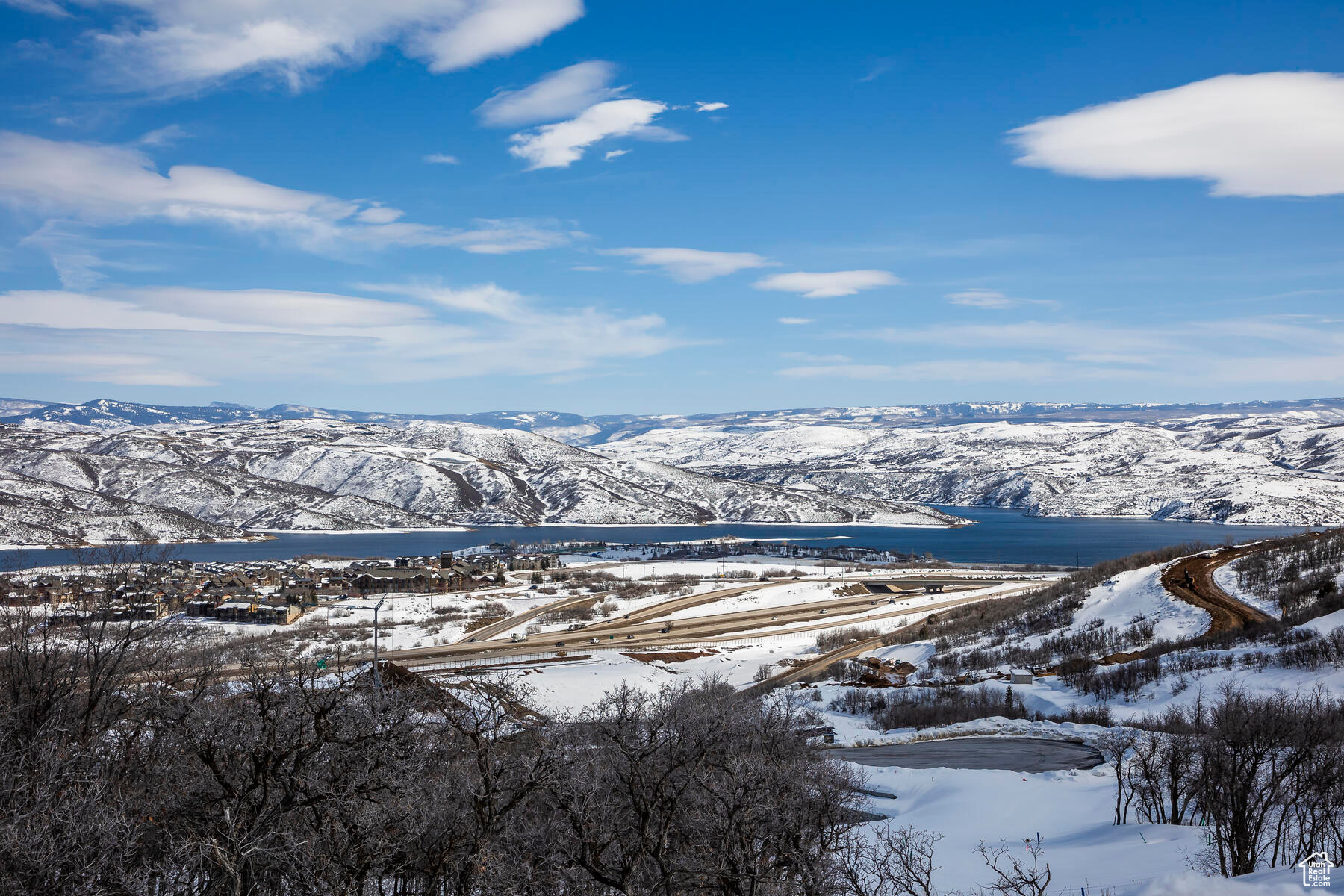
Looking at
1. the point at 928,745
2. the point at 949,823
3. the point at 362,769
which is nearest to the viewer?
the point at 362,769

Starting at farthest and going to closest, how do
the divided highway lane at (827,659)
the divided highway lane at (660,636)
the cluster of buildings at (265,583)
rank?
1. the cluster of buildings at (265,583)
2. the divided highway lane at (660,636)
3. the divided highway lane at (827,659)

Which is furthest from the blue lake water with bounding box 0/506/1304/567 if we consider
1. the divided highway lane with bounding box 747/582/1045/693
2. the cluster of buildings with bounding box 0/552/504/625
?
the divided highway lane with bounding box 747/582/1045/693

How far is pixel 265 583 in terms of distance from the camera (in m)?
99.0

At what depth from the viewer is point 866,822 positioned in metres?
22.7

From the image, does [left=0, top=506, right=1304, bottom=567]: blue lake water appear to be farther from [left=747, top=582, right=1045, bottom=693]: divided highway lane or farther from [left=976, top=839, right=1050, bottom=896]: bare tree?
[left=976, top=839, right=1050, bottom=896]: bare tree

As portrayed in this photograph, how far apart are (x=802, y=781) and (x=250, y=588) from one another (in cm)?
8902

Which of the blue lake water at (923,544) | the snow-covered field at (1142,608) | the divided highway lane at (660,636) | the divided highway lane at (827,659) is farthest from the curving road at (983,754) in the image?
the blue lake water at (923,544)

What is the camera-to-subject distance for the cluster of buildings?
74250mm

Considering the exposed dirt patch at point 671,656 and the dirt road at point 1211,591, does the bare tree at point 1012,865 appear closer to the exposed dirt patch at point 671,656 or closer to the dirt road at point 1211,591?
the dirt road at point 1211,591

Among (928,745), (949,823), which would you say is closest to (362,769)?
(949,823)

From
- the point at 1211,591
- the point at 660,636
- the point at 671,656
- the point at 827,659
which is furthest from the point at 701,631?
the point at 1211,591

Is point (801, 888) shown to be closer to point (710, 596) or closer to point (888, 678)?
point (888, 678)

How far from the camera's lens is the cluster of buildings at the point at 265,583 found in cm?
7425

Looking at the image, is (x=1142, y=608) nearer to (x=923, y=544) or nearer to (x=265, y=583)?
(x=265, y=583)
